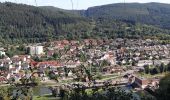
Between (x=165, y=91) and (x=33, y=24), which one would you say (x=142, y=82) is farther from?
(x=33, y=24)

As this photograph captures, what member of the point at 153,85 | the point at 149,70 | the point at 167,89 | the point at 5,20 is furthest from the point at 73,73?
the point at 5,20

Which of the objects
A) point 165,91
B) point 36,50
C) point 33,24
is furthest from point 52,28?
point 165,91

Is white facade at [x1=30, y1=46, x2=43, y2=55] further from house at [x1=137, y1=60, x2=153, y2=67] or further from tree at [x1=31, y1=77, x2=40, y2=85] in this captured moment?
tree at [x1=31, y1=77, x2=40, y2=85]

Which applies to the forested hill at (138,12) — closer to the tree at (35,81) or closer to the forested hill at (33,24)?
the forested hill at (33,24)

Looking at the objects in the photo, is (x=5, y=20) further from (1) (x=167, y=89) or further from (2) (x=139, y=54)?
(1) (x=167, y=89)

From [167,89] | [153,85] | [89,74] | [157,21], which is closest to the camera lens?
[167,89]

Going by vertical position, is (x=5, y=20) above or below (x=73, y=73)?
above

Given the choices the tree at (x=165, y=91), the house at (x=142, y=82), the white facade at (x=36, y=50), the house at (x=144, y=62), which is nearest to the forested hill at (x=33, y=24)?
the white facade at (x=36, y=50)
